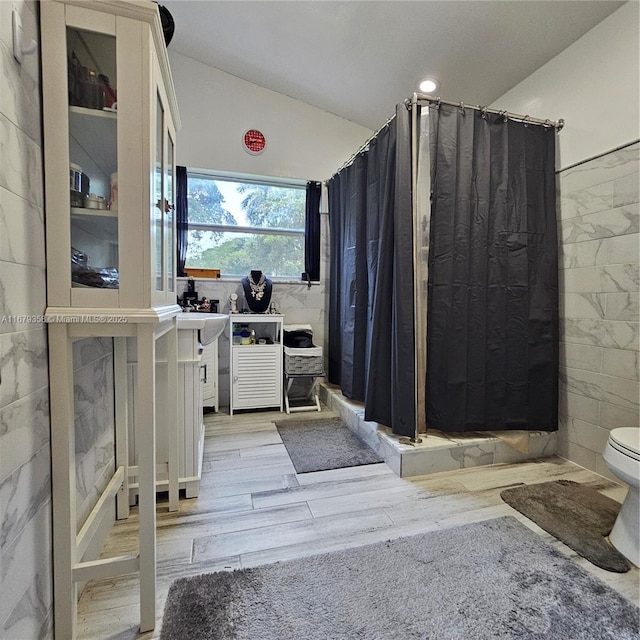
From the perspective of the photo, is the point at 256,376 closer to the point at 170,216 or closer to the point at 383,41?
the point at 170,216

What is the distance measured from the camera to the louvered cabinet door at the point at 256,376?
2.75 meters

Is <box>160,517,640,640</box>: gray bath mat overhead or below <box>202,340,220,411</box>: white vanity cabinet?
below

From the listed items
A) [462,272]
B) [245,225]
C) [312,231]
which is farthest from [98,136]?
Result: [312,231]

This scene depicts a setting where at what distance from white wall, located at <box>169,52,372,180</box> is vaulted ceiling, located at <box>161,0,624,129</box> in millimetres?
158

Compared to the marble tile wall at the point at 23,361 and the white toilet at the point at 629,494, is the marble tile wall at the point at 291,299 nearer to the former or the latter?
the marble tile wall at the point at 23,361

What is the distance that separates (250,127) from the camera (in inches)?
116

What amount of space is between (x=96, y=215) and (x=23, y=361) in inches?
17.1

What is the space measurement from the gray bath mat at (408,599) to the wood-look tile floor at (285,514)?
0.08 m

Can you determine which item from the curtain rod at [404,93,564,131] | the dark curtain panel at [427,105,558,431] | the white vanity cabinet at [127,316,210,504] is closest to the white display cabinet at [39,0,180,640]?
the white vanity cabinet at [127,316,210,504]

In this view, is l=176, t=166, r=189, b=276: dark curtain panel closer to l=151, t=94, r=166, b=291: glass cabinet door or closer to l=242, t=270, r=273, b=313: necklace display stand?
l=242, t=270, r=273, b=313: necklace display stand

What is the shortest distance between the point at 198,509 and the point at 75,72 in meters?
1.68

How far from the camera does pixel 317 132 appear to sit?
10.2ft

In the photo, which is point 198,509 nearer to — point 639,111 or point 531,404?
point 531,404

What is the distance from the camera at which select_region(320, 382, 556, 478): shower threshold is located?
6.13ft
